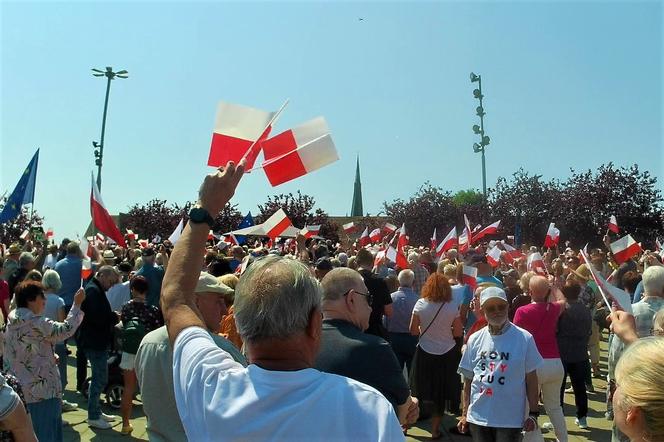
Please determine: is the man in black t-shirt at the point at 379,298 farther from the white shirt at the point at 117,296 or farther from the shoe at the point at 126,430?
the white shirt at the point at 117,296

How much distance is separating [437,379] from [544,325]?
152 centimetres

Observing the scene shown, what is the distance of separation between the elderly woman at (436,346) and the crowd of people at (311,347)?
16 millimetres

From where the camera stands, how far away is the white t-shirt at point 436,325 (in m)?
7.45

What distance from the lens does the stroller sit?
823cm

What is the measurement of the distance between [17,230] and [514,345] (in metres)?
29.4

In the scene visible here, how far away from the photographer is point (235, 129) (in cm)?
330

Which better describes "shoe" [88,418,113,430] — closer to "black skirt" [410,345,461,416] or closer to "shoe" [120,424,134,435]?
"shoe" [120,424,134,435]

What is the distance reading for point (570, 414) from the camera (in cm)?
856

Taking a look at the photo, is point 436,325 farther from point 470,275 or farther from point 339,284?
point 339,284

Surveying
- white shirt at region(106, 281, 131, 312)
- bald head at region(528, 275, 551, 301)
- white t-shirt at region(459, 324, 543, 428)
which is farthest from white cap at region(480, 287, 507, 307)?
white shirt at region(106, 281, 131, 312)

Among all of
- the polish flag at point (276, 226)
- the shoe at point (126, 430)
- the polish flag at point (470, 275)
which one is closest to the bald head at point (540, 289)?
the polish flag at point (470, 275)

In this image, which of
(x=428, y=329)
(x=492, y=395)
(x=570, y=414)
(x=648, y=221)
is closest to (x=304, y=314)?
(x=492, y=395)

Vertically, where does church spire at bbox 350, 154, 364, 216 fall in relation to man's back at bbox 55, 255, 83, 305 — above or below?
above

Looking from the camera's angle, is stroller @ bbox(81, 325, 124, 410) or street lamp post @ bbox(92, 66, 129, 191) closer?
stroller @ bbox(81, 325, 124, 410)
